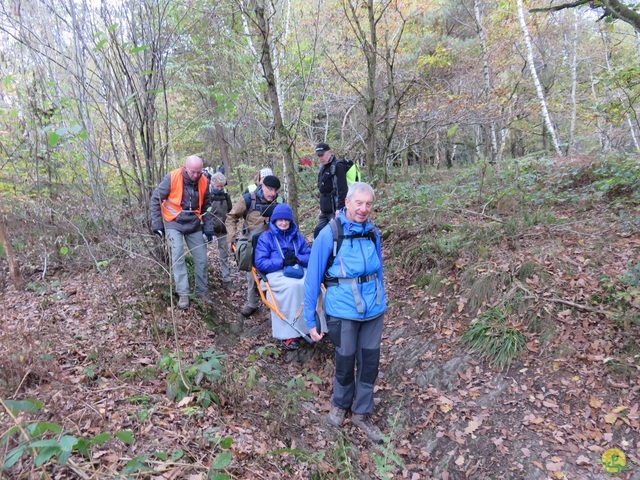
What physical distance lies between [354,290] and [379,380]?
1.81 metres

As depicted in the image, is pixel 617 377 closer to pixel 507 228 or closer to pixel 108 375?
pixel 507 228

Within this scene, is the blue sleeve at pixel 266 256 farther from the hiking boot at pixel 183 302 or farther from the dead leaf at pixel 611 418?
the dead leaf at pixel 611 418

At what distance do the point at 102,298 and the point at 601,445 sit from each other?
5.84 metres

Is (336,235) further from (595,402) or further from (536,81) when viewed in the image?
(536,81)

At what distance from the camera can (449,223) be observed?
6.78 metres

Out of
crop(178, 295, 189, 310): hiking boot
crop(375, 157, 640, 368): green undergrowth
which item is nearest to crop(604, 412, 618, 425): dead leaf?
crop(375, 157, 640, 368): green undergrowth

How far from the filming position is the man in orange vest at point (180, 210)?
488 centimetres

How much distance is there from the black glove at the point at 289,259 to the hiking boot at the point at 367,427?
202cm

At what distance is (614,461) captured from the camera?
9.99 ft

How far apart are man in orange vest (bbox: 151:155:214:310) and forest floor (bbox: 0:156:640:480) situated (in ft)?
1.21

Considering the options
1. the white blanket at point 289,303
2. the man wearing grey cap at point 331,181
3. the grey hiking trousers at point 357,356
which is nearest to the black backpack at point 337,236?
the grey hiking trousers at point 357,356

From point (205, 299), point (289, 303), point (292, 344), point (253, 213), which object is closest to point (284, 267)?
point (289, 303)

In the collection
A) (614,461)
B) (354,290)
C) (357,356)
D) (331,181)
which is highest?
(331,181)

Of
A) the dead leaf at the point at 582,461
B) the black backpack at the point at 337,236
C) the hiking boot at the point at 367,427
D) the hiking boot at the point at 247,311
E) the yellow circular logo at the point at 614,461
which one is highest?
the black backpack at the point at 337,236
